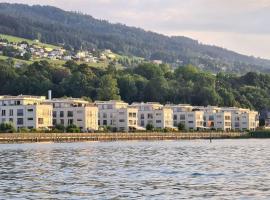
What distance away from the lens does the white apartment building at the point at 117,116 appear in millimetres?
187250

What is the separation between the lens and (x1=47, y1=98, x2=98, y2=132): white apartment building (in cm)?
17550

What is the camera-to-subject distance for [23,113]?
16188 centimetres

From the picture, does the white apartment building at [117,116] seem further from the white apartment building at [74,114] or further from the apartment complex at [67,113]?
the white apartment building at [74,114]

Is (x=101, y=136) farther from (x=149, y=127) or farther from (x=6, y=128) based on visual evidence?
(x=149, y=127)

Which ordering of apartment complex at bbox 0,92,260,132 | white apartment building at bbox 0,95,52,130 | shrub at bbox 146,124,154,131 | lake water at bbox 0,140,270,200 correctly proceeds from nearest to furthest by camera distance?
lake water at bbox 0,140,270,200 → white apartment building at bbox 0,95,52,130 → apartment complex at bbox 0,92,260,132 → shrub at bbox 146,124,154,131

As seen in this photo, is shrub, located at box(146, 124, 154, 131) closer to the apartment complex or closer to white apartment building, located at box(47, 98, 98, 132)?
the apartment complex

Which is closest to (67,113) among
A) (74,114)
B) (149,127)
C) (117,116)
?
(74,114)

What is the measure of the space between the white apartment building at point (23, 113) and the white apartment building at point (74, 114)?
10844 millimetres

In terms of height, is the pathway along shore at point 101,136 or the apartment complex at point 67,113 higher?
the apartment complex at point 67,113

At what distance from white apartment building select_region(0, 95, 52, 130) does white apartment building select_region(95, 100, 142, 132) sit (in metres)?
25.6

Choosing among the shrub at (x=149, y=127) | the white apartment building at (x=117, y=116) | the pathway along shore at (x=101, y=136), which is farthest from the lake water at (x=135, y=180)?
the white apartment building at (x=117, y=116)

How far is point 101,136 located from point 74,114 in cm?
2717

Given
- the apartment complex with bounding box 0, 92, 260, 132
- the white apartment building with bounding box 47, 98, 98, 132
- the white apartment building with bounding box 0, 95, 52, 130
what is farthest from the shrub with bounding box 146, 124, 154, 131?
the white apartment building with bounding box 0, 95, 52, 130

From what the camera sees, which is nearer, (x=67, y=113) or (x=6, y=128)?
A: (x=6, y=128)
